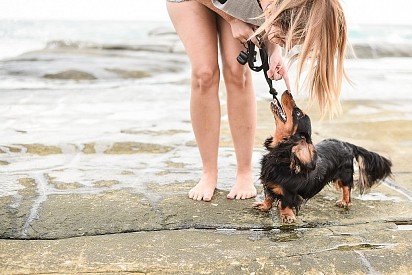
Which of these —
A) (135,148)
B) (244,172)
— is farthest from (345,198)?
(135,148)

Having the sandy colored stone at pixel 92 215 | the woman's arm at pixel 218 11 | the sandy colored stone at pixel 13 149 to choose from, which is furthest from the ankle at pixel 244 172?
the sandy colored stone at pixel 13 149

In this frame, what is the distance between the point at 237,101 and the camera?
373 cm

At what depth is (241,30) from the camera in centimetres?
331

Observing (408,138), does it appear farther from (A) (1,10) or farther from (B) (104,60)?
(A) (1,10)

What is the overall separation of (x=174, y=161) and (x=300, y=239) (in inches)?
68.8

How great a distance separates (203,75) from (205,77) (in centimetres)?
2

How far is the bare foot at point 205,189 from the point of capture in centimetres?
365

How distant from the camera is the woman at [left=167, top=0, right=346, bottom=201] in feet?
9.84

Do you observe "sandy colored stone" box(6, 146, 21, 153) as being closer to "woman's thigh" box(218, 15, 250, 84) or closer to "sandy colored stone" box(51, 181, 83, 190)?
"sandy colored stone" box(51, 181, 83, 190)

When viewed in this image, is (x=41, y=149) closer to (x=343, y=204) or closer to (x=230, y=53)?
(x=230, y=53)

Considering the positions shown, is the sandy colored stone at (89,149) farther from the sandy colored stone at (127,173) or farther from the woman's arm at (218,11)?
the woman's arm at (218,11)

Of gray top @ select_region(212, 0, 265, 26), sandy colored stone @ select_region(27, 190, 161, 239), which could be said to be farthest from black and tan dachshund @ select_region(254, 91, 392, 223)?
sandy colored stone @ select_region(27, 190, 161, 239)

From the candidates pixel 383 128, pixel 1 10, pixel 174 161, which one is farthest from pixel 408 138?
pixel 1 10

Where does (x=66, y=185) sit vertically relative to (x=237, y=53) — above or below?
below
